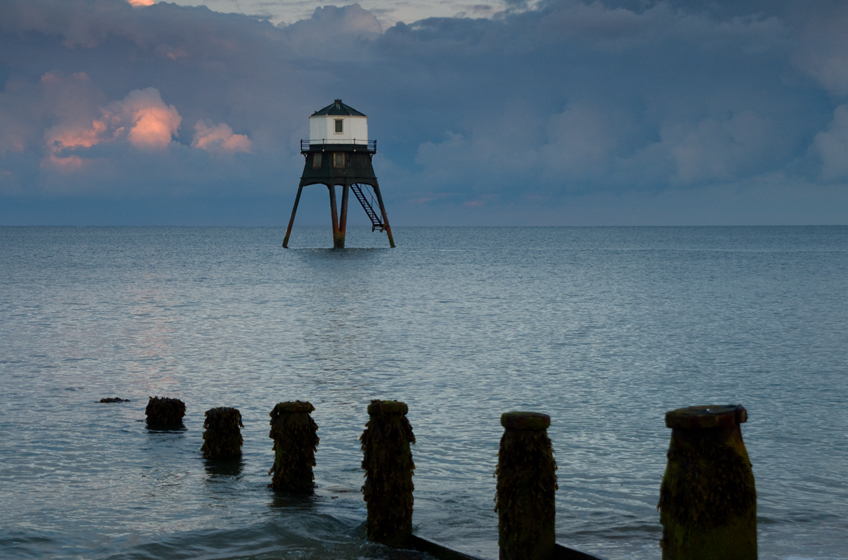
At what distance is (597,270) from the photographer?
69.1 meters

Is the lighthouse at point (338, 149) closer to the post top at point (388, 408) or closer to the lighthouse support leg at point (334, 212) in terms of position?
the lighthouse support leg at point (334, 212)

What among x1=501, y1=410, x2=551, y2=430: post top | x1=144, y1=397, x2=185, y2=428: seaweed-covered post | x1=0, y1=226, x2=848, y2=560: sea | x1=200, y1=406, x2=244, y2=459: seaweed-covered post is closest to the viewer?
x1=501, y1=410, x2=551, y2=430: post top

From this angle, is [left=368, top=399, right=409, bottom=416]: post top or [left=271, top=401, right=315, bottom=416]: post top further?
[left=271, top=401, right=315, bottom=416]: post top

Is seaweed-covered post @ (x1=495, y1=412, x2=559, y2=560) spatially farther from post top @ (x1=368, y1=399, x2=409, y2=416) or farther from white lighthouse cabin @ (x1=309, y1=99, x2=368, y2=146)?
white lighthouse cabin @ (x1=309, y1=99, x2=368, y2=146)

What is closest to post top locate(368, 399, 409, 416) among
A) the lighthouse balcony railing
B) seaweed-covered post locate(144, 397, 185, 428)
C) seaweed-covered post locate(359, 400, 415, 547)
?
seaweed-covered post locate(359, 400, 415, 547)

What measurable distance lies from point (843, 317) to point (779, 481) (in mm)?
23905

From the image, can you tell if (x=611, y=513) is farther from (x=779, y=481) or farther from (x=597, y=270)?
(x=597, y=270)

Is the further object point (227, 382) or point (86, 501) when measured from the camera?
point (227, 382)

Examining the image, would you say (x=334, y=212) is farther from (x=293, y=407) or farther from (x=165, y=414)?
(x=293, y=407)

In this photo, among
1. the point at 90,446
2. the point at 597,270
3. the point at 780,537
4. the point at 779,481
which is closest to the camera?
the point at 780,537

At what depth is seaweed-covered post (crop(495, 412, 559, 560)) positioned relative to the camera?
6379mm

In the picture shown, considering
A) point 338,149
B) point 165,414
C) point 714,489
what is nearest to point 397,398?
point 165,414

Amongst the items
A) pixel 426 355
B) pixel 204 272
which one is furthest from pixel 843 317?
pixel 204 272

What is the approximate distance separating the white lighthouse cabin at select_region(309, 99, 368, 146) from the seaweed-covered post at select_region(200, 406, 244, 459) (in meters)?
48.4
